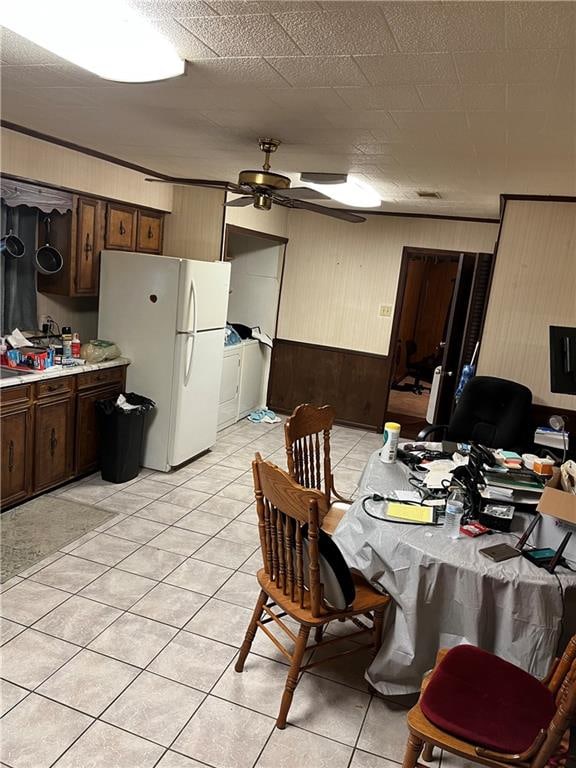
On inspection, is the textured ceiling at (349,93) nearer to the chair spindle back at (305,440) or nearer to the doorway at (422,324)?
the chair spindle back at (305,440)

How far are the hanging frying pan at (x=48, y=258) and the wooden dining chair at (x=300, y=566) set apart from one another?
2.75m

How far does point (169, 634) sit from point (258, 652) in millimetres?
419

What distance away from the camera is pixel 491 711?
1605mm

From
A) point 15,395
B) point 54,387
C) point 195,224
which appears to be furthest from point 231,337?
point 15,395

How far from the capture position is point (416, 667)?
6.78 feet

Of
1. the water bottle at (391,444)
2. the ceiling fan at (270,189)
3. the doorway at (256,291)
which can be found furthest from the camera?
the doorway at (256,291)

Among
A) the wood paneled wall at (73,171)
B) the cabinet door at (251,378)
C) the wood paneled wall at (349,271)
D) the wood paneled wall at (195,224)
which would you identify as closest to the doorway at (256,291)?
the cabinet door at (251,378)

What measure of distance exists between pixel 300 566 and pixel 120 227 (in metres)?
3.47

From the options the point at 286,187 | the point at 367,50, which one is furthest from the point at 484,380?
the point at 367,50

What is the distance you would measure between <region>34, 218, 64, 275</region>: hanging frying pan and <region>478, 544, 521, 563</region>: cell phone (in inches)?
136

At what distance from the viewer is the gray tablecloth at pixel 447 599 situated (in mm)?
1873

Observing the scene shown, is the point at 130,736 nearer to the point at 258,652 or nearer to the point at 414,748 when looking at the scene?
the point at 258,652

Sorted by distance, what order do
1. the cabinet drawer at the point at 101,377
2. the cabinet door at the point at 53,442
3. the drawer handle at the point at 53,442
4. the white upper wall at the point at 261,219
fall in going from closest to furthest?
the cabinet door at the point at 53,442 < the drawer handle at the point at 53,442 < the cabinet drawer at the point at 101,377 < the white upper wall at the point at 261,219

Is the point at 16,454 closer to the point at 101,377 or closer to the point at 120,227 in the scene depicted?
the point at 101,377
